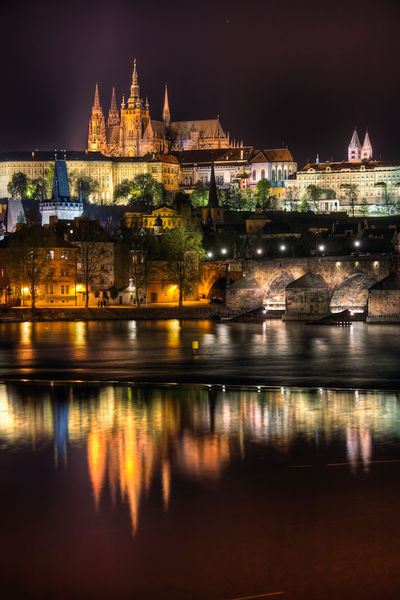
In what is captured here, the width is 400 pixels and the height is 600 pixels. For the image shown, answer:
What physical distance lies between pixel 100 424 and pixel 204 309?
134ft

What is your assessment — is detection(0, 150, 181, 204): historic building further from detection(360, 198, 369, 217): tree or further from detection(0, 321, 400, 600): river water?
detection(0, 321, 400, 600): river water

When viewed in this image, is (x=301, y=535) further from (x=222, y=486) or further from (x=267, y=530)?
(x=222, y=486)

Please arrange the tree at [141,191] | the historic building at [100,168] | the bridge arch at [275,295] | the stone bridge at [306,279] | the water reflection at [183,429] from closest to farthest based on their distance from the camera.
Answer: the water reflection at [183,429], the stone bridge at [306,279], the bridge arch at [275,295], the tree at [141,191], the historic building at [100,168]

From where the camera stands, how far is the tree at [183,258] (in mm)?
66688

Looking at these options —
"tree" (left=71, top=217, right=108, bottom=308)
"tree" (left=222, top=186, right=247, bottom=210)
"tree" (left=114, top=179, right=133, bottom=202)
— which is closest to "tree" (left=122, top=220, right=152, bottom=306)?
"tree" (left=71, top=217, right=108, bottom=308)

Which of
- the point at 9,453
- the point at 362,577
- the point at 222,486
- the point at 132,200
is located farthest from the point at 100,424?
the point at 132,200

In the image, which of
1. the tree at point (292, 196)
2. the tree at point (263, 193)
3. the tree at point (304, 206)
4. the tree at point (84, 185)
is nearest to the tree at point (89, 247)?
the tree at point (263, 193)

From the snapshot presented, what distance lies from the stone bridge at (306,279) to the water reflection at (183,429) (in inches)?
1206

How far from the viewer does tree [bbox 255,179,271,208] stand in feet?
523

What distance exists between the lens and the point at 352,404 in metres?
23.9

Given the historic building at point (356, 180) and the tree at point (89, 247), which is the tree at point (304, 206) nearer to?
the historic building at point (356, 180)

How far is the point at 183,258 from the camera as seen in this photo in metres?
69.1

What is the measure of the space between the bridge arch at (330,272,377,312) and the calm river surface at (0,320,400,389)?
3858mm

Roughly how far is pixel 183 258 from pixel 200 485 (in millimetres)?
53229
